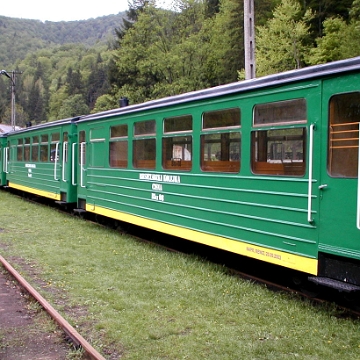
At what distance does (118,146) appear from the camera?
35.4 feet

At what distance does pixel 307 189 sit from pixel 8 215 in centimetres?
1065

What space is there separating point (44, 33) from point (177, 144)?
6189 inches

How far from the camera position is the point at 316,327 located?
17.1ft

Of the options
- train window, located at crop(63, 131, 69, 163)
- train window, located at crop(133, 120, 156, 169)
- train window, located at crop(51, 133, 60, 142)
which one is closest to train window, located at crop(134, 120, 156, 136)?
train window, located at crop(133, 120, 156, 169)

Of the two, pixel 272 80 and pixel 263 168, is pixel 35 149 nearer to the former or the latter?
pixel 263 168

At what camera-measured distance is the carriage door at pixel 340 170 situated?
17.2ft

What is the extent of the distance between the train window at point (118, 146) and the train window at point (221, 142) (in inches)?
116

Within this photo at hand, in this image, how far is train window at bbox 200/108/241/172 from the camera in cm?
708

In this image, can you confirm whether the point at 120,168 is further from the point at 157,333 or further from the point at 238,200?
the point at 157,333

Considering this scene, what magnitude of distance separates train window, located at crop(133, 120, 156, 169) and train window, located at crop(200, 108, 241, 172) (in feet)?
5.59

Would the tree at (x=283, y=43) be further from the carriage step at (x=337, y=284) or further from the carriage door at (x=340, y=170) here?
the carriage step at (x=337, y=284)

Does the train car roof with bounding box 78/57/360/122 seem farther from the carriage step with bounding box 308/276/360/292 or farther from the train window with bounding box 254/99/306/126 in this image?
the carriage step with bounding box 308/276/360/292

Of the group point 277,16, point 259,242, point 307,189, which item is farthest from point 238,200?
point 277,16

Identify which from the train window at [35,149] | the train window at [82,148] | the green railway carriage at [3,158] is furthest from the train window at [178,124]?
the green railway carriage at [3,158]
